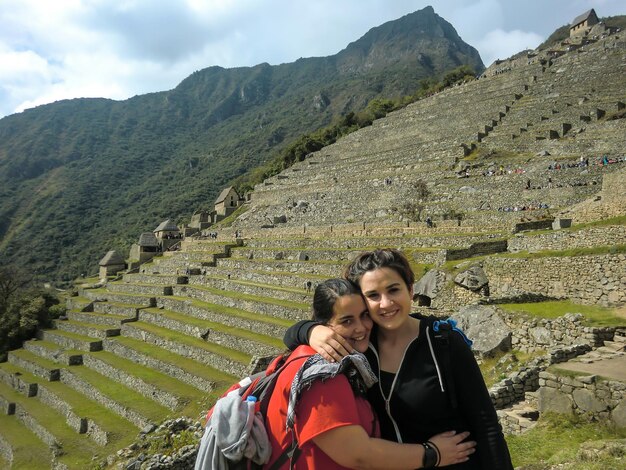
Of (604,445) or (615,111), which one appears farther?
(615,111)

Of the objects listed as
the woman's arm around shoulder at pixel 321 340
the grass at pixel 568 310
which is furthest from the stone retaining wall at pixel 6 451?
the grass at pixel 568 310

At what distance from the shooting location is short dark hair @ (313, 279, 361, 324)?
8.02 feet

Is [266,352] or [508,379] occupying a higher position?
[508,379]

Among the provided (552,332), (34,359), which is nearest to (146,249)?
(34,359)

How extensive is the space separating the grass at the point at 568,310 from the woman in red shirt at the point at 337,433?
7012 mm

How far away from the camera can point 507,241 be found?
13.0 meters

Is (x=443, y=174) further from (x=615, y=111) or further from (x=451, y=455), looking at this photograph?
(x=451, y=455)

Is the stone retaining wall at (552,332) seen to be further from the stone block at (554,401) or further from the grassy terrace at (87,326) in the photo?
the grassy terrace at (87,326)

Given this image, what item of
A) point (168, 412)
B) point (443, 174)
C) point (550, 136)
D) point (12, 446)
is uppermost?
point (550, 136)

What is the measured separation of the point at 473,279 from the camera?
11625 millimetres

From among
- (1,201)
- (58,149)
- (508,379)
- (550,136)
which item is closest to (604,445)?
(508,379)

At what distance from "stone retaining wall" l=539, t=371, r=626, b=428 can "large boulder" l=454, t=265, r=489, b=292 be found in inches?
236

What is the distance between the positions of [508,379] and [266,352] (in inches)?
323

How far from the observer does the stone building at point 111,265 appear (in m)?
35.4
